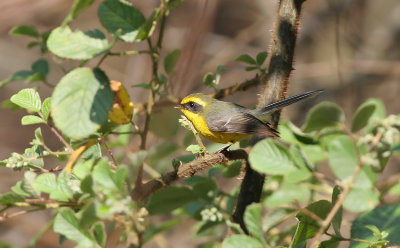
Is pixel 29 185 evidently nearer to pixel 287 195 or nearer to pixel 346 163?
pixel 346 163

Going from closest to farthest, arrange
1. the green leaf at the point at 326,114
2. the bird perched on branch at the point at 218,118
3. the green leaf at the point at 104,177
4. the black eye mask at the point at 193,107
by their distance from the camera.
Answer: the green leaf at the point at 104,177, the green leaf at the point at 326,114, the bird perched on branch at the point at 218,118, the black eye mask at the point at 193,107

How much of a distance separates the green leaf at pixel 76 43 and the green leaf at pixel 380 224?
734 mm

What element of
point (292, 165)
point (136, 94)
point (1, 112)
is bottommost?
point (1, 112)

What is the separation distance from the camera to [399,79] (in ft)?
14.1

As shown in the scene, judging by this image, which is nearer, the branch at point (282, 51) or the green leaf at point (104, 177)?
the green leaf at point (104, 177)

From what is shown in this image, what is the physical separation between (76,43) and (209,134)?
148cm

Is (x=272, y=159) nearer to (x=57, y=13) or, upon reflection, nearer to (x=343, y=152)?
(x=343, y=152)

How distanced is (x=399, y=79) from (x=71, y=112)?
393 centimetres

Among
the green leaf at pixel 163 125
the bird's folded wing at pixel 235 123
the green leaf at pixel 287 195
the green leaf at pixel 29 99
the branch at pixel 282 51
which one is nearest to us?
the green leaf at pixel 29 99

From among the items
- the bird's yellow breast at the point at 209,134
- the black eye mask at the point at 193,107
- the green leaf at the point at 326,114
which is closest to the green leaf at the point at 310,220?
the green leaf at the point at 326,114

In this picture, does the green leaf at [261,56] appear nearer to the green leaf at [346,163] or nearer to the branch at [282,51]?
the branch at [282,51]

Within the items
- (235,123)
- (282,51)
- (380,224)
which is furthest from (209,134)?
(380,224)

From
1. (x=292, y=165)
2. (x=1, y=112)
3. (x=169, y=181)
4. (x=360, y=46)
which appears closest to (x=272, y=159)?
(x=292, y=165)

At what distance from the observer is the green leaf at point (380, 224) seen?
3.76 feet
